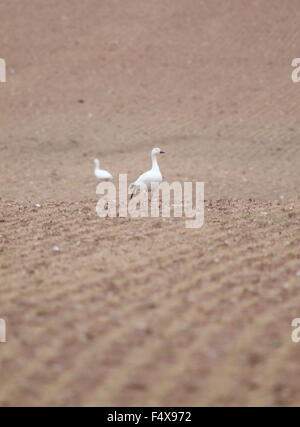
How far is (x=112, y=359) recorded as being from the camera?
3312 millimetres

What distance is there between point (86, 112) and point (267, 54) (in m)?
8.27

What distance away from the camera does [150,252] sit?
5324 millimetres

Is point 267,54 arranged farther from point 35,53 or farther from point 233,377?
point 233,377

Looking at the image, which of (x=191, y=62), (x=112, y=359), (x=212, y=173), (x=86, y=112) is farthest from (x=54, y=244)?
(x=191, y=62)
